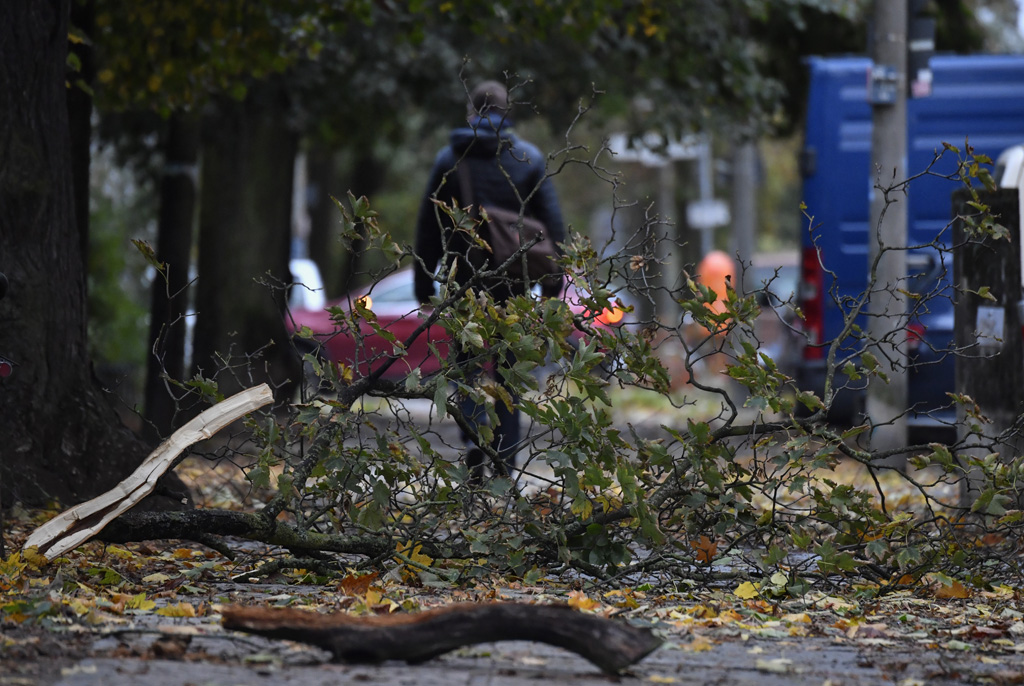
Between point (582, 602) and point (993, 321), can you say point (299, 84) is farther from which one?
point (582, 602)

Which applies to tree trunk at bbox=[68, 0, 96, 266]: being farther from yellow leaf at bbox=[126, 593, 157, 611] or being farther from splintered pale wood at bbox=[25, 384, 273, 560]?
yellow leaf at bbox=[126, 593, 157, 611]

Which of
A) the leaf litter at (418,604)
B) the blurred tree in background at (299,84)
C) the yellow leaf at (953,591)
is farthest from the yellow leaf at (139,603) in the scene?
the blurred tree in background at (299,84)

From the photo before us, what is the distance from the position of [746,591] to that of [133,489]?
2.10m

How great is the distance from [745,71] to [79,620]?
9.74 m

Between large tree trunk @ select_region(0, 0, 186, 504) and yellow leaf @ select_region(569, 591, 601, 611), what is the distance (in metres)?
2.52

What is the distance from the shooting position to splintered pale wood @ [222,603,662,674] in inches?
144

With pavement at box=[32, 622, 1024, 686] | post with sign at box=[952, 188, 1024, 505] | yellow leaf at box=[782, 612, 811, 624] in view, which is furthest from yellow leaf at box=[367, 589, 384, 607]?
post with sign at box=[952, 188, 1024, 505]

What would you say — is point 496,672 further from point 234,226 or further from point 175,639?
point 234,226

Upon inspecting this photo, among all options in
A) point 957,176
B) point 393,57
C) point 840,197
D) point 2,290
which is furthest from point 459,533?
point 393,57

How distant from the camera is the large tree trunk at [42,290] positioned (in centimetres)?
Result: 597

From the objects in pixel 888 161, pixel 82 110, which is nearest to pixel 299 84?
pixel 82 110

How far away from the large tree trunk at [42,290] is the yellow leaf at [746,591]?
294cm

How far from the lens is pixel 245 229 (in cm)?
1331

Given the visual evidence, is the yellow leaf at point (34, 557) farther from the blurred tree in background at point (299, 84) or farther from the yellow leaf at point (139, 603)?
the blurred tree in background at point (299, 84)
